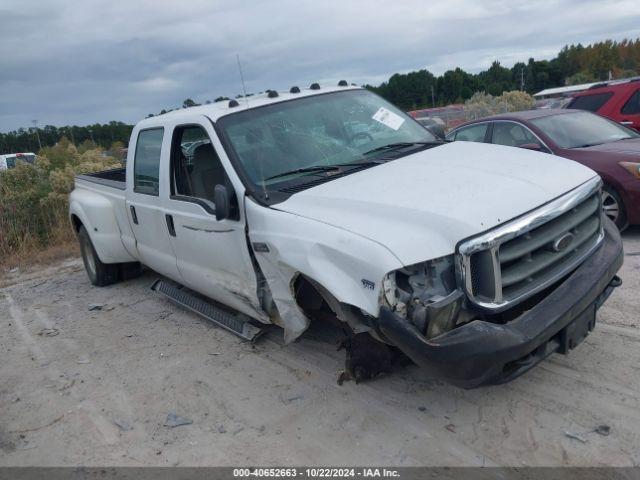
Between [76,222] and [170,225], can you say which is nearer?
[170,225]

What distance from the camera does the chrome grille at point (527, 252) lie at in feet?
9.78

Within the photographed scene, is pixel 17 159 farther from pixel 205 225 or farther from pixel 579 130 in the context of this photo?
pixel 579 130

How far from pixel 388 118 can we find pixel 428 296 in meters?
2.34

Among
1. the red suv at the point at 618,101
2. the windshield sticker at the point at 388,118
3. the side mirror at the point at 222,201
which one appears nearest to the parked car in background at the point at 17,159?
the windshield sticker at the point at 388,118

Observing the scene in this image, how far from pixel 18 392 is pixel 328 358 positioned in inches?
98.0

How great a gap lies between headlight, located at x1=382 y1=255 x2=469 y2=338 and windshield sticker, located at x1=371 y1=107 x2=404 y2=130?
209 centimetres

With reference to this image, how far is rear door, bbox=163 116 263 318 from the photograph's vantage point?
4141 millimetres

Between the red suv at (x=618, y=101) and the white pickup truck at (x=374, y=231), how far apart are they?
19.5ft

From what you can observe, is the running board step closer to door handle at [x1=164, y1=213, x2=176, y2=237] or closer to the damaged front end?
door handle at [x1=164, y1=213, x2=176, y2=237]

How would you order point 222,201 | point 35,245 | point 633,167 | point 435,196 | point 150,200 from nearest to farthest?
point 435,196, point 222,201, point 150,200, point 633,167, point 35,245

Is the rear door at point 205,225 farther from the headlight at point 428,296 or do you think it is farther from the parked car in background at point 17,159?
the parked car in background at point 17,159

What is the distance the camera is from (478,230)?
2986mm

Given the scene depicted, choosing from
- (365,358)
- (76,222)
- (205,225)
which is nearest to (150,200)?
(205,225)

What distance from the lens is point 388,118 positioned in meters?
4.91
